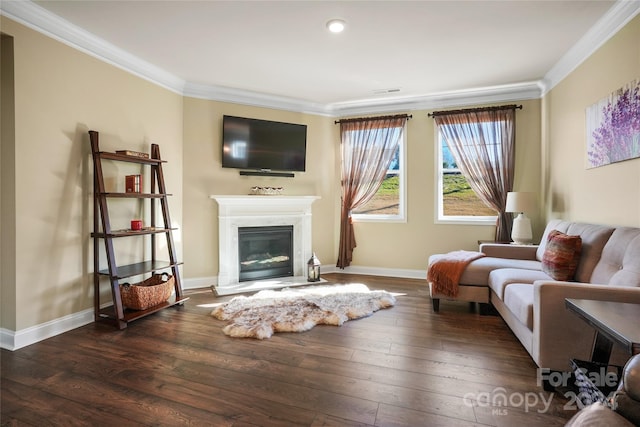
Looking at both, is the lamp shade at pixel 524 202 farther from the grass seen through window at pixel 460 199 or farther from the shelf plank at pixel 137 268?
the shelf plank at pixel 137 268

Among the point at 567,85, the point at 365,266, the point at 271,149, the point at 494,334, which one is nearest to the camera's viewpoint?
the point at 494,334

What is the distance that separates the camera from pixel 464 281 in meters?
3.17

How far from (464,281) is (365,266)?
1.94m

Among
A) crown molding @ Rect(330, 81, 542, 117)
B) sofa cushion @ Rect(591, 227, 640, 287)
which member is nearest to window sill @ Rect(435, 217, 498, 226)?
crown molding @ Rect(330, 81, 542, 117)

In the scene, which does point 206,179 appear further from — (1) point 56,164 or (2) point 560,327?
(2) point 560,327

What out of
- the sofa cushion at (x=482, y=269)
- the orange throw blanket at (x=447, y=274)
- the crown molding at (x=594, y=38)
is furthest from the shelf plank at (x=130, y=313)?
the crown molding at (x=594, y=38)

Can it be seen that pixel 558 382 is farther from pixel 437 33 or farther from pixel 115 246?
pixel 115 246

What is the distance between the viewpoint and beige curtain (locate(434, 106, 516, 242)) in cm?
416

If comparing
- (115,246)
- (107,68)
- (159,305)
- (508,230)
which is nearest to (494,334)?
(508,230)

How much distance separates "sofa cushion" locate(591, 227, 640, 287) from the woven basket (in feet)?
12.5

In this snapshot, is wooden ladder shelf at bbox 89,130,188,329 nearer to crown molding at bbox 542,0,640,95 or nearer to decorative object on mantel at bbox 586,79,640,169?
decorative object on mantel at bbox 586,79,640,169

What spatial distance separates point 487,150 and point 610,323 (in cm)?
342

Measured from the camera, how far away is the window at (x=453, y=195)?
4461 mm

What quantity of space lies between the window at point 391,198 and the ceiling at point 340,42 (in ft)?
3.43
